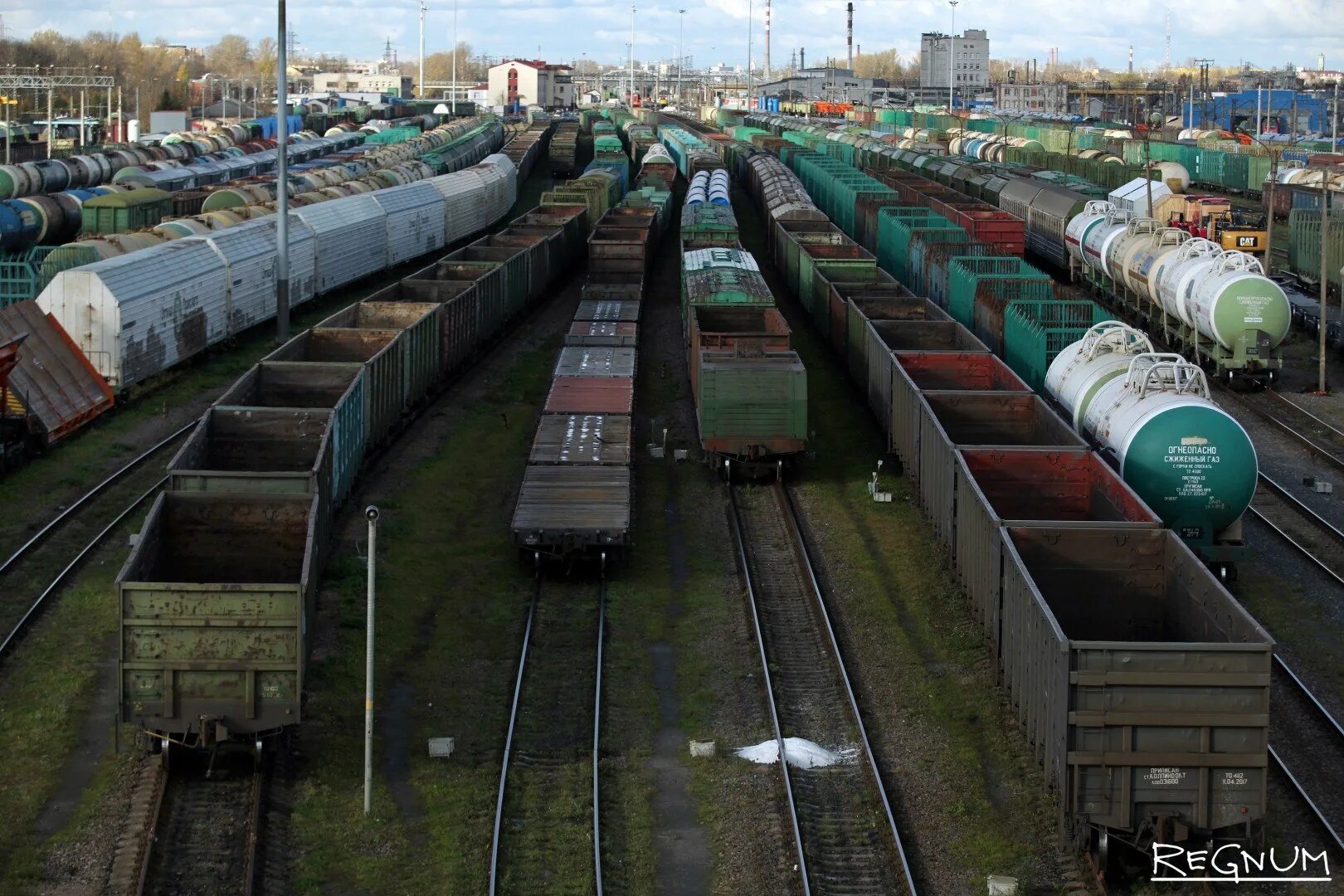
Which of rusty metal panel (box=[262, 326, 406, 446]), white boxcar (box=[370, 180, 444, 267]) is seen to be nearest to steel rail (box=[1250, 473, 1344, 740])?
rusty metal panel (box=[262, 326, 406, 446])

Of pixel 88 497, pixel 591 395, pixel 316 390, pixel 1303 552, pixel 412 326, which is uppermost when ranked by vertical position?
pixel 412 326

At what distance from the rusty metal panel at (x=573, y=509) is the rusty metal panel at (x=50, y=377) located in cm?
1252

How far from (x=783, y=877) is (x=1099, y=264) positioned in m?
40.4

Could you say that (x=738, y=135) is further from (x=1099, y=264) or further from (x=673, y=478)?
(x=673, y=478)

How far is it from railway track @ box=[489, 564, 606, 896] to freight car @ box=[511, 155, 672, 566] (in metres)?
0.98

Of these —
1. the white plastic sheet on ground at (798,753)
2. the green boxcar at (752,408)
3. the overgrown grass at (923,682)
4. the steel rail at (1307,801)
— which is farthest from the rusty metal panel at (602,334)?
the steel rail at (1307,801)

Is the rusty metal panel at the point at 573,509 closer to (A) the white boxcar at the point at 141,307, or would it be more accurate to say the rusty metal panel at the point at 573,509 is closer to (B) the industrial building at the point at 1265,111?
(A) the white boxcar at the point at 141,307

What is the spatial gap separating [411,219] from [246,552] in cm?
4533

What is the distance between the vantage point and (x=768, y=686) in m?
21.3

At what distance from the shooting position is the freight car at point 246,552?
1719 cm

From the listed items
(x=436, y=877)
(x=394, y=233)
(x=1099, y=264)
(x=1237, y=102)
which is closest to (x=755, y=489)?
(x=436, y=877)

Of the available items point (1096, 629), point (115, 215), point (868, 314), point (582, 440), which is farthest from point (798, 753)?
point (115, 215)

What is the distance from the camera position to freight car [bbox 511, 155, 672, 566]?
25406mm

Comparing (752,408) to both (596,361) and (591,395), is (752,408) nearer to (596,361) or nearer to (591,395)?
(591,395)
